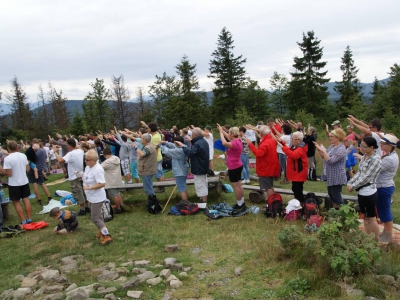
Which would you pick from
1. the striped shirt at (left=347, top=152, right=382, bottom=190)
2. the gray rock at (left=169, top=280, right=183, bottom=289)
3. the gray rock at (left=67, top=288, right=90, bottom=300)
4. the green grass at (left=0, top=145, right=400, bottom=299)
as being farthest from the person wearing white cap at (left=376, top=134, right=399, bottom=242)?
the gray rock at (left=67, top=288, right=90, bottom=300)

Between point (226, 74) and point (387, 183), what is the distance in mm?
39591

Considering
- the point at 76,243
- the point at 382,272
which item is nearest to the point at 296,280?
the point at 382,272

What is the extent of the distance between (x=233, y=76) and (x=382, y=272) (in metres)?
40.9

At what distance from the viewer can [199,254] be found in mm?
5402

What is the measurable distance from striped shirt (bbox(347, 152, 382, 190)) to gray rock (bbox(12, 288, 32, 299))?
4.81 meters

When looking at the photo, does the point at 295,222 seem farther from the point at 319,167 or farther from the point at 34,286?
the point at 319,167

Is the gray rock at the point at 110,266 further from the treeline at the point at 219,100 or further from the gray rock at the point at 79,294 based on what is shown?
the treeline at the point at 219,100

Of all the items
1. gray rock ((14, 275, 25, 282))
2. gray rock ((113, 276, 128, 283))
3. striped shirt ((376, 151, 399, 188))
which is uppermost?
striped shirt ((376, 151, 399, 188))

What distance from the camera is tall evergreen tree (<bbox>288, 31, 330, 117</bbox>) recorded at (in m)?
42.1

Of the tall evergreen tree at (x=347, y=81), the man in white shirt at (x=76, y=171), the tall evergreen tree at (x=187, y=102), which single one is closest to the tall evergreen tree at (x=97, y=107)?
the tall evergreen tree at (x=187, y=102)

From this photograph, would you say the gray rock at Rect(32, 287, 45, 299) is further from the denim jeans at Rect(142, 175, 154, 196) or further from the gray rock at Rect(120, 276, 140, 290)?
the denim jeans at Rect(142, 175, 154, 196)

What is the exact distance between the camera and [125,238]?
6332 mm

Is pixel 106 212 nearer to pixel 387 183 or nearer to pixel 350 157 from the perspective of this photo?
pixel 387 183

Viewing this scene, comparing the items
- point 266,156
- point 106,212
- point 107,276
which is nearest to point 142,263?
point 107,276
